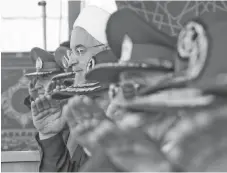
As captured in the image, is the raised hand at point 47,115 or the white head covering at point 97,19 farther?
the raised hand at point 47,115

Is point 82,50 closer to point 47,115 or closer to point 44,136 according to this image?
point 47,115

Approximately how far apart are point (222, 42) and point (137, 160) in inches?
6.5

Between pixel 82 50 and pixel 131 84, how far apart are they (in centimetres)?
51

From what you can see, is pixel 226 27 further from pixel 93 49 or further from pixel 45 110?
pixel 45 110

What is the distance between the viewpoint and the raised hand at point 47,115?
112 centimetres

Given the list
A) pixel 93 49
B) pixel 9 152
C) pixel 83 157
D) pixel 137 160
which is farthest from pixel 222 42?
pixel 9 152

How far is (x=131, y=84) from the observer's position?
1.78 feet

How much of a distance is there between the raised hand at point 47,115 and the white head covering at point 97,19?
21cm

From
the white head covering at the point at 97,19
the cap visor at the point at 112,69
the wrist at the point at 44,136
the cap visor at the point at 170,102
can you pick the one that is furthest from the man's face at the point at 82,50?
the cap visor at the point at 170,102

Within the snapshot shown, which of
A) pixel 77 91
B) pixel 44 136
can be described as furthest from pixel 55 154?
pixel 77 91

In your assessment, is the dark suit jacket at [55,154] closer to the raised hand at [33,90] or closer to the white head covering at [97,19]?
the raised hand at [33,90]

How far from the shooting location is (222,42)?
0.46 meters

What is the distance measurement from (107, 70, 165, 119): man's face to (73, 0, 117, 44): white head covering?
45 cm

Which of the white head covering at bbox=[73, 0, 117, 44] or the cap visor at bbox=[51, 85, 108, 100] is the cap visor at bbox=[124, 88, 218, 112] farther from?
the white head covering at bbox=[73, 0, 117, 44]
